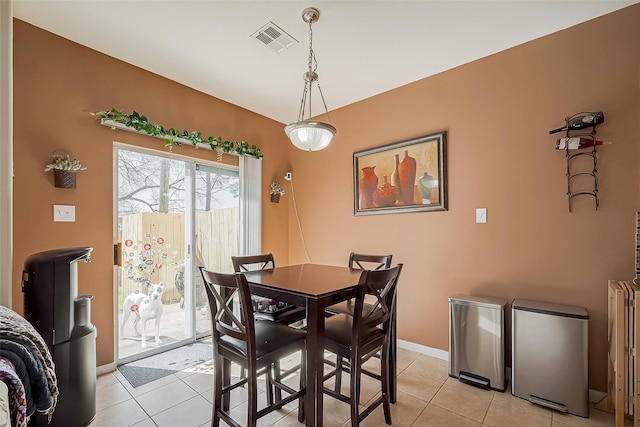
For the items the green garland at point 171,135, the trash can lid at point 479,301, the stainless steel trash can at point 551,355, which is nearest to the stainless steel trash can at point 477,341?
the trash can lid at point 479,301

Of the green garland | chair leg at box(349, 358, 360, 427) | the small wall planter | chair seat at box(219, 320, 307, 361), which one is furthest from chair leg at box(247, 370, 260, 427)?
the green garland

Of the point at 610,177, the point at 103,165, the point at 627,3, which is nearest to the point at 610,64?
the point at 627,3

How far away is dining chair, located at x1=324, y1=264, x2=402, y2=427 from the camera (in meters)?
1.59

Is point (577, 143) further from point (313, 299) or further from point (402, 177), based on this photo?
point (313, 299)

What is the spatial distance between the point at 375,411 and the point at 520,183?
2076 mm

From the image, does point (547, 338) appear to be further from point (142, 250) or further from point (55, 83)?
point (55, 83)

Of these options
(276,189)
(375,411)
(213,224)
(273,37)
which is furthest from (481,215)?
(213,224)

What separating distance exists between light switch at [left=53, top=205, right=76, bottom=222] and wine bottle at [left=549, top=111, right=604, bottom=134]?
3807 millimetres

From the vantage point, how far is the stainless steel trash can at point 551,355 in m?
1.90

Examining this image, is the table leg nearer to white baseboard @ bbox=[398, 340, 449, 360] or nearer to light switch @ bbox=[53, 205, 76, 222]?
white baseboard @ bbox=[398, 340, 449, 360]

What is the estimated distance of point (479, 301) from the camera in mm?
2322

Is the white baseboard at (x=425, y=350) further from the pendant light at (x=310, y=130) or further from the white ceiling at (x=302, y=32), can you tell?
the white ceiling at (x=302, y=32)

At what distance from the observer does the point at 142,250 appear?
280cm

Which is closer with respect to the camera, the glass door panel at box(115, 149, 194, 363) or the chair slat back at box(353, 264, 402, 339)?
the chair slat back at box(353, 264, 402, 339)
